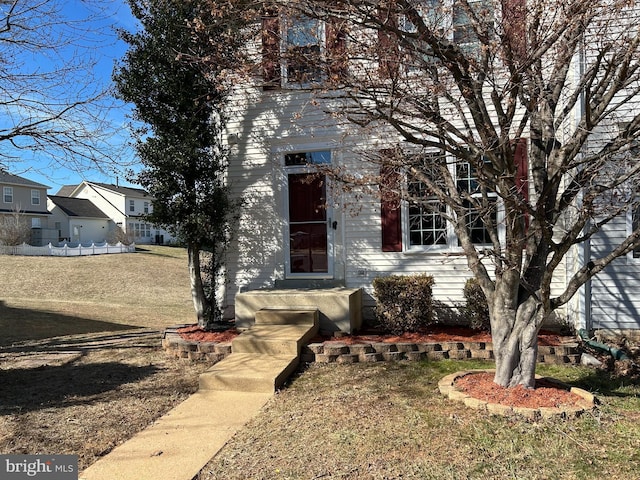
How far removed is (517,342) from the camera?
13.1 feet

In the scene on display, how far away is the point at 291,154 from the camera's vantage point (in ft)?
25.2

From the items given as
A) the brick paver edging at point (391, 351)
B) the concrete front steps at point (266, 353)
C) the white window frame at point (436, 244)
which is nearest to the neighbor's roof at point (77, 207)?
the concrete front steps at point (266, 353)

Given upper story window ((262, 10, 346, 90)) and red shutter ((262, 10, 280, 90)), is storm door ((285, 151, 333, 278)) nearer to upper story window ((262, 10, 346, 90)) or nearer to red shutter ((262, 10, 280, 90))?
upper story window ((262, 10, 346, 90))

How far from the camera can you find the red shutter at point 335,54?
3864 millimetres

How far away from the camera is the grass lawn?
2.94 m

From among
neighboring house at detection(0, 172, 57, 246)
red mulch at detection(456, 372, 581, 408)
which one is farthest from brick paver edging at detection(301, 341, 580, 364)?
neighboring house at detection(0, 172, 57, 246)

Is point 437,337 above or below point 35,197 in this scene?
below

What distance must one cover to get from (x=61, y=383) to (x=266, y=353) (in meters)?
2.35

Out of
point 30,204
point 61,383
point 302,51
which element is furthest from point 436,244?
point 30,204

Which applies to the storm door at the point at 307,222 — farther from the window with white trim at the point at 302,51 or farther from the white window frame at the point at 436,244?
the window with white trim at the point at 302,51

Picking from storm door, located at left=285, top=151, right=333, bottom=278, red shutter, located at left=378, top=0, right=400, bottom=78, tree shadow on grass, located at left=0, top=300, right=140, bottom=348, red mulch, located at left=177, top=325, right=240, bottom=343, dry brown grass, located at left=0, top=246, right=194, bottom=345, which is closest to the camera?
red shutter, located at left=378, top=0, right=400, bottom=78

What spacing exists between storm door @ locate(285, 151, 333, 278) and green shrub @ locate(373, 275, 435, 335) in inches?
56.5

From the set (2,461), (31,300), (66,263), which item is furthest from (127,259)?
(2,461)

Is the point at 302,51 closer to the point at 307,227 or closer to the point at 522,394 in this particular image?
the point at 307,227
